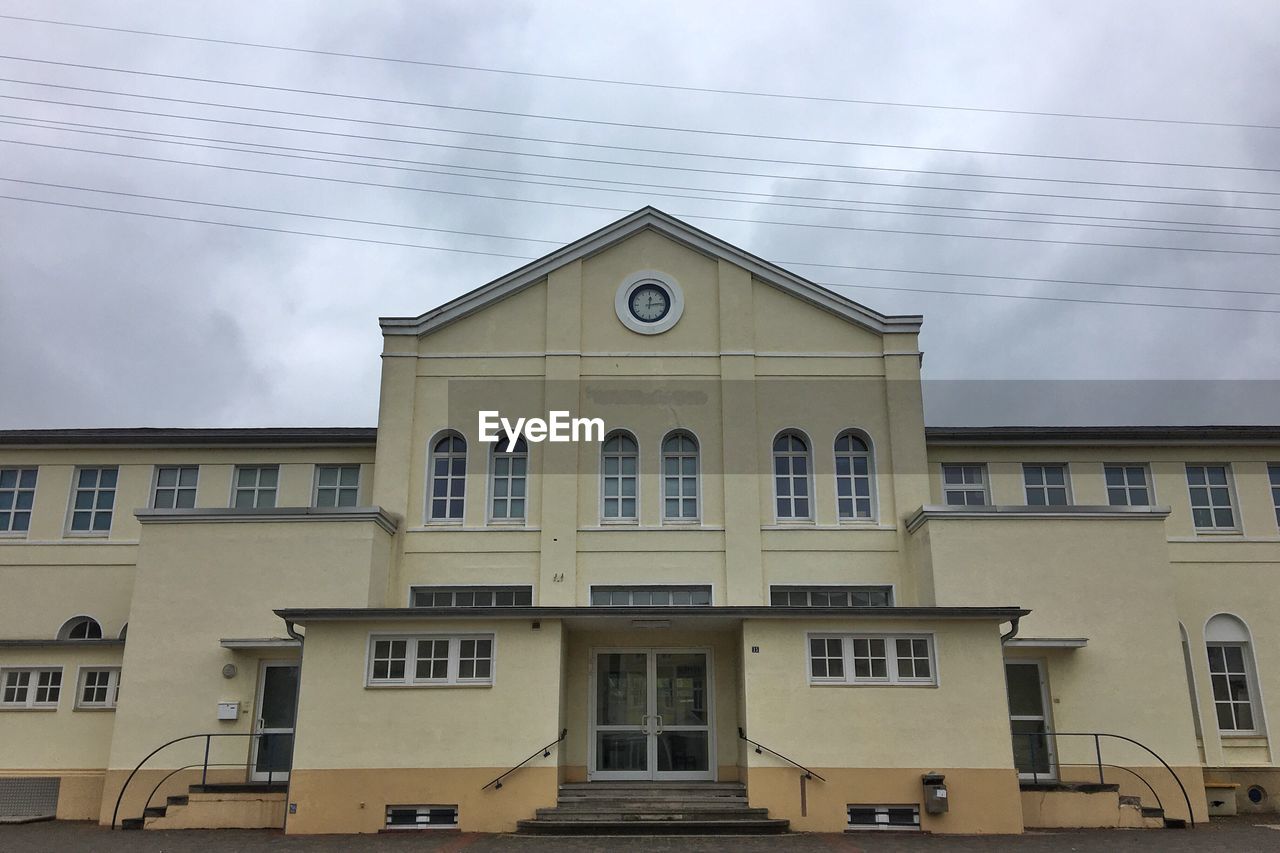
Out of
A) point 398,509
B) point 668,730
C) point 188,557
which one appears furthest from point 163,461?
point 668,730

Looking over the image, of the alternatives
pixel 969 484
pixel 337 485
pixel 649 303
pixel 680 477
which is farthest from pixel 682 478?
pixel 337 485

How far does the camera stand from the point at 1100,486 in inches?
857

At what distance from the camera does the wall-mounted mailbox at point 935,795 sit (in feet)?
51.1

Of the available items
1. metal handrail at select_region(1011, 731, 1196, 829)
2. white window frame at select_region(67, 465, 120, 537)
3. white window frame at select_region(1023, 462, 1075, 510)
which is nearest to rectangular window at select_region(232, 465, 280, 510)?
white window frame at select_region(67, 465, 120, 537)

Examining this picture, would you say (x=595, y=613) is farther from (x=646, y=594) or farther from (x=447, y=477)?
(x=447, y=477)

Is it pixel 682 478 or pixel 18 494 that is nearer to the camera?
pixel 682 478

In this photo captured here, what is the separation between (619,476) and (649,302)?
152 inches

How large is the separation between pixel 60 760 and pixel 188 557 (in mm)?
4208

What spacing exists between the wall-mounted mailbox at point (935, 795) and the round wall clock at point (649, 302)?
33.7ft

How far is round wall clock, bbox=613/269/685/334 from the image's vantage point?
71.3 feet

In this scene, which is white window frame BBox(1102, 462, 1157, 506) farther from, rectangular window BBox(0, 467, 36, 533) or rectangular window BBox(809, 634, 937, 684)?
rectangular window BBox(0, 467, 36, 533)

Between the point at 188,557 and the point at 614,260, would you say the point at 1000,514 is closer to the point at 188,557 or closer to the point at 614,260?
the point at 614,260

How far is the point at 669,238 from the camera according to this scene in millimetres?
22328

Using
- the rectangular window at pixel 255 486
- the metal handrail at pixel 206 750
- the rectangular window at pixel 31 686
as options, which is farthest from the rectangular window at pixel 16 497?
the metal handrail at pixel 206 750
